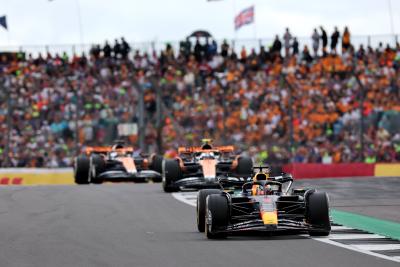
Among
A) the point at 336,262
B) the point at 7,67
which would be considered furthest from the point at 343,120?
the point at 336,262

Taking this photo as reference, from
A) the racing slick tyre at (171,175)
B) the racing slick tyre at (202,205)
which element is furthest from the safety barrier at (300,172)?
the racing slick tyre at (202,205)

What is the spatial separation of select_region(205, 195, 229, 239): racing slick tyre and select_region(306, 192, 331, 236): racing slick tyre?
1020 mm

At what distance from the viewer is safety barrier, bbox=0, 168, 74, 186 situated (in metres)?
32.6

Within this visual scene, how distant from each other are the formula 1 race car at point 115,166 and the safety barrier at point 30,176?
3072 mm

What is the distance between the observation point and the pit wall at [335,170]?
30.1 metres

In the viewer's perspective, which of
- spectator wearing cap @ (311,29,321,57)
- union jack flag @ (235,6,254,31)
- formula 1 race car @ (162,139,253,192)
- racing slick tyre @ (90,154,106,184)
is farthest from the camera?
union jack flag @ (235,6,254,31)

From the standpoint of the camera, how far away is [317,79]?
37.0 meters

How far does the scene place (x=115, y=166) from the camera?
29688 mm

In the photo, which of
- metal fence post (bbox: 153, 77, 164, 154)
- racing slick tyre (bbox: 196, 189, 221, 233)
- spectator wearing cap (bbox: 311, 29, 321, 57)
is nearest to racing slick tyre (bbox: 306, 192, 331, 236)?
racing slick tyre (bbox: 196, 189, 221, 233)

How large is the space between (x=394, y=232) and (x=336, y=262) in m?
4.08

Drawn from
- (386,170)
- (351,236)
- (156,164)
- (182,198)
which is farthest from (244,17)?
(351,236)

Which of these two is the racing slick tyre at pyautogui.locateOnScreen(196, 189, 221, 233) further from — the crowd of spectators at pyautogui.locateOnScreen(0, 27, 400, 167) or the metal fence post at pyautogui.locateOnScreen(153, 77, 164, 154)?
the metal fence post at pyautogui.locateOnScreen(153, 77, 164, 154)

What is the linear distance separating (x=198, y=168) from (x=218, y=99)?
11.4 meters

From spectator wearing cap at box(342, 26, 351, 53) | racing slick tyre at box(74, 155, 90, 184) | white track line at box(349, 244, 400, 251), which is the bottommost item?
racing slick tyre at box(74, 155, 90, 184)
